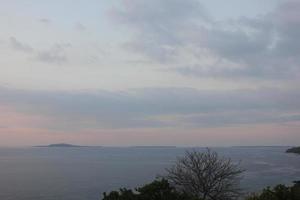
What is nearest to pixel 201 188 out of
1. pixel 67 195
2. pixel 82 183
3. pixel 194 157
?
pixel 194 157

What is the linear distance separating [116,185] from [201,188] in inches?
2305

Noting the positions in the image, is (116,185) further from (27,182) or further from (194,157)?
(194,157)

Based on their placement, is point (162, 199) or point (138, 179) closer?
point (162, 199)

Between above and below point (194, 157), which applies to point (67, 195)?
below

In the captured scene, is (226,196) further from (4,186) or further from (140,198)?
(4,186)

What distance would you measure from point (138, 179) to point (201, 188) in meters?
70.1

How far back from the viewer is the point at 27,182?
97.6 meters

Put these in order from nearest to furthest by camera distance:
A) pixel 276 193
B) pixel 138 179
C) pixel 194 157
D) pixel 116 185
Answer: pixel 276 193, pixel 194 157, pixel 116 185, pixel 138 179

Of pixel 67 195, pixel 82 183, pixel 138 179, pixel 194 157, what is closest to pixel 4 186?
pixel 82 183

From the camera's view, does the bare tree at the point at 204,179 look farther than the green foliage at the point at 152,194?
Yes

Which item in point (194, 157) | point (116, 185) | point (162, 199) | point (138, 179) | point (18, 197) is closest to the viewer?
point (162, 199)

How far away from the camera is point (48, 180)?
3976 inches

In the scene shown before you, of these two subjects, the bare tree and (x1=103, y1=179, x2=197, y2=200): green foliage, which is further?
the bare tree

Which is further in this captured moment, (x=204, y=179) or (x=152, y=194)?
(x=204, y=179)
